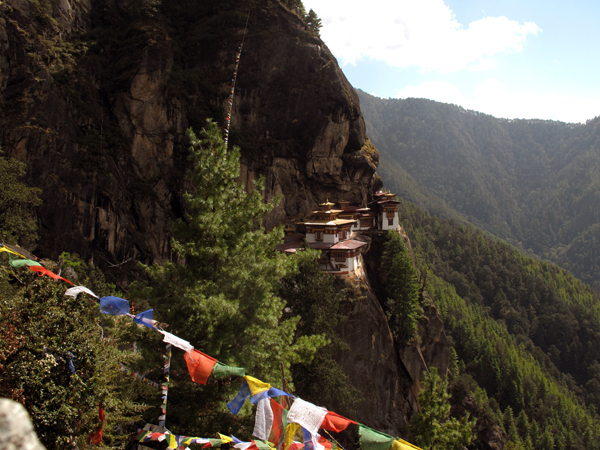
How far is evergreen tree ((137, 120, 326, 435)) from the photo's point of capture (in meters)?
9.42

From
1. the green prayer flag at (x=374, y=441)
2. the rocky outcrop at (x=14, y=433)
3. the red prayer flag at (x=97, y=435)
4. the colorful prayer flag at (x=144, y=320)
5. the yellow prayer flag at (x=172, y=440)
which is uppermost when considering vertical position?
the rocky outcrop at (x=14, y=433)

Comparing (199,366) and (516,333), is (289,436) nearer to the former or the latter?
(199,366)

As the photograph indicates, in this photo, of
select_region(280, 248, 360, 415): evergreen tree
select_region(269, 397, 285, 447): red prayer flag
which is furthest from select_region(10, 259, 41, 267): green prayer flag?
select_region(280, 248, 360, 415): evergreen tree

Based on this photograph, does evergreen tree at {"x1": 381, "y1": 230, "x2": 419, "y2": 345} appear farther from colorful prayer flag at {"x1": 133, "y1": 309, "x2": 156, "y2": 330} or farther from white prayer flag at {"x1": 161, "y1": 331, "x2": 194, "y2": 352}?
colorful prayer flag at {"x1": 133, "y1": 309, "x2": 156, "y2": 330}

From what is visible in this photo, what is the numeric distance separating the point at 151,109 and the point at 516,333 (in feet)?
317

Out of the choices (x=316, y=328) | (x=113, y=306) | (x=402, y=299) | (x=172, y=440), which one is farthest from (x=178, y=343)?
(x=402, y=299)

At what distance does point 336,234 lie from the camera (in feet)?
105

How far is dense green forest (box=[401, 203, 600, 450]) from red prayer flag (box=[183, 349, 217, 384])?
44.2 m

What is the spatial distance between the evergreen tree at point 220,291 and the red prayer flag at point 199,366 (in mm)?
874

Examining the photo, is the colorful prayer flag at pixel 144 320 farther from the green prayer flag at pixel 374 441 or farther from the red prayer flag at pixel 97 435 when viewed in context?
the green prayer flag at pixel 374 441

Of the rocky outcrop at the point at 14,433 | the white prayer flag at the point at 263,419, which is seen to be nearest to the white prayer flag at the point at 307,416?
the white prayer flag at the point at 263,419

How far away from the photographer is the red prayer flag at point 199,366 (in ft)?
26.7

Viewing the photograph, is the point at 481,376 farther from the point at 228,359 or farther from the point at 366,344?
the point at 228,359

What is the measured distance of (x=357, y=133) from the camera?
132 ft
